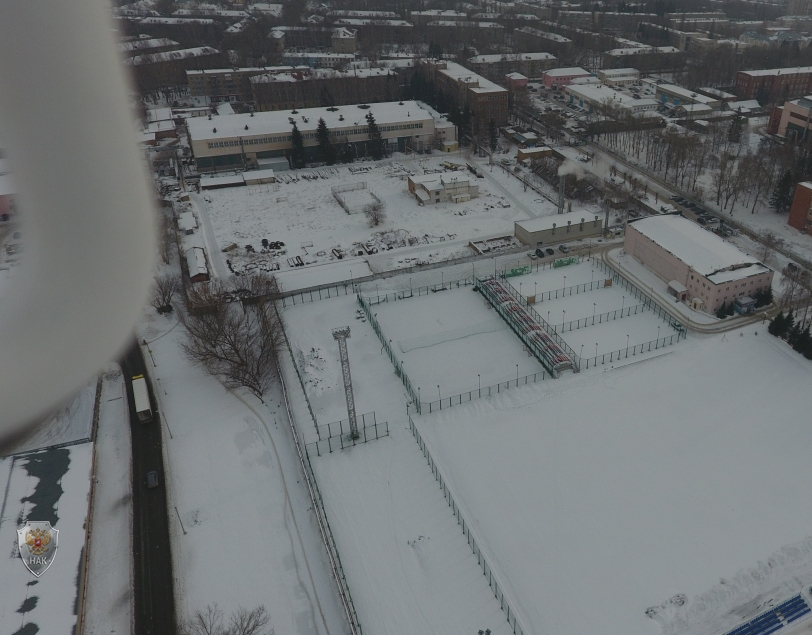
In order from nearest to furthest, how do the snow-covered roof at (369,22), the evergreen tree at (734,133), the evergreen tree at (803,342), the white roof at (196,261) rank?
the evergreen tree at (803,342) → the white roof at (196,261) → the evergreen tree at (734,133) → the snow-covered roof at (369,22)

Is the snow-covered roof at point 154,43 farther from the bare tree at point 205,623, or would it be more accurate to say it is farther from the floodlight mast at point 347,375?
the bare tree at point 205,623

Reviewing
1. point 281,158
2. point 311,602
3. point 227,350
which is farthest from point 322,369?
point 281,158

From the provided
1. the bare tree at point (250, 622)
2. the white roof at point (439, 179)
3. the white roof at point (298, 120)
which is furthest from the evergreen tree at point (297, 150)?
the bare tree at point (250, 622)

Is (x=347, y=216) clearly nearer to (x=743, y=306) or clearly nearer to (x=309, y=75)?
(x=743, y=306)

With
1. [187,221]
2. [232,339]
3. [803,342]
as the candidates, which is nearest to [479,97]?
[187,221]

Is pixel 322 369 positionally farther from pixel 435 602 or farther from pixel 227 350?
pixel 435 602

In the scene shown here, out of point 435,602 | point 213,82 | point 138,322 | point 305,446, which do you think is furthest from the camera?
point 213,82

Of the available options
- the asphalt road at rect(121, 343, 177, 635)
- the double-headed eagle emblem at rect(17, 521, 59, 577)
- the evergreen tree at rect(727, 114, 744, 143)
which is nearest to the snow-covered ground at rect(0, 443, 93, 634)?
the double-headed eagle emblem at rect(17, 521, 59, 577)
